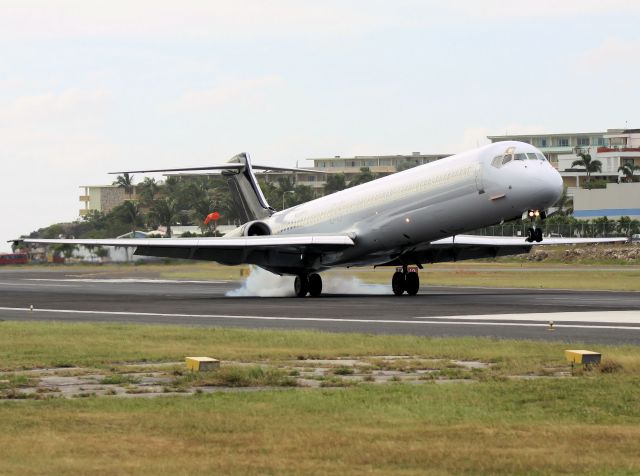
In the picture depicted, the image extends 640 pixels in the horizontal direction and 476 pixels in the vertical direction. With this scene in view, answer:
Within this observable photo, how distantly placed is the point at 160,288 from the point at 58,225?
389ft

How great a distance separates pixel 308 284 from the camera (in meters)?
52.3

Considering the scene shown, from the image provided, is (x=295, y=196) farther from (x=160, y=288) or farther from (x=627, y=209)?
(x=160, y=288)

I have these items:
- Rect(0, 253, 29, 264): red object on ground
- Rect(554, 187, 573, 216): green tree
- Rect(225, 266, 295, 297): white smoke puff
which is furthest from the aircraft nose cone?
Rect(554, 187, 573, 216): green tree

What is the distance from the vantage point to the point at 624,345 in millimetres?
25125

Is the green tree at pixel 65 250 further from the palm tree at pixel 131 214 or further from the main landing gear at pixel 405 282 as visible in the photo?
the main landing gear at pixel 405 282

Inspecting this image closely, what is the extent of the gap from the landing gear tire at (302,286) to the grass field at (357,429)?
30368mm

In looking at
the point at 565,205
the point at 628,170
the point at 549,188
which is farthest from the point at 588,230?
the point at 549,188

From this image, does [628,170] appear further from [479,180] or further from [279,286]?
[479,180]

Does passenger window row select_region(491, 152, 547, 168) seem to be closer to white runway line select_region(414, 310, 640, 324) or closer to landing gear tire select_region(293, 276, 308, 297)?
white runway line select_region(414, 310, 640, 324)

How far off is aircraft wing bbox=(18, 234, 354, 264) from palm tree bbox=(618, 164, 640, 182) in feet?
479

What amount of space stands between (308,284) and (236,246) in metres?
3.85

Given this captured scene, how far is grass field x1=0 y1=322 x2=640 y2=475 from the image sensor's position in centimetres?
1238

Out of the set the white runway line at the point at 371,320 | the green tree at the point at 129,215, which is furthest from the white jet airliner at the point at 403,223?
the green tree at the point at 129,215

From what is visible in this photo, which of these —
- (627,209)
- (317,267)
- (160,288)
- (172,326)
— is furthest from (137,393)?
(627,209)
